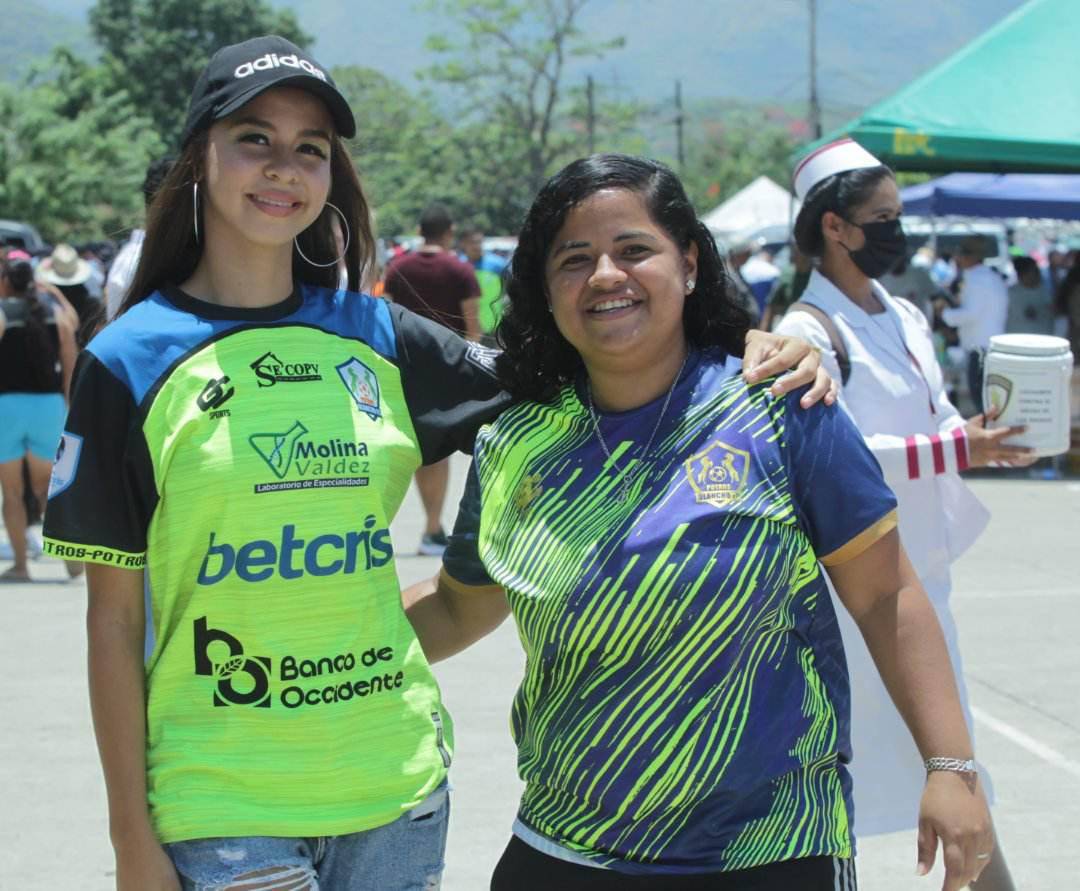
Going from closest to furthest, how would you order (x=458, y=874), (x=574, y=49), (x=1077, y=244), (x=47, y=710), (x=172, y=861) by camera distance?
1. (x=172, y=861)
2. (x=458, y=874)
3. (x=47, y=710)
4. (x=1077, y=244)
5. (x=574, y=49)

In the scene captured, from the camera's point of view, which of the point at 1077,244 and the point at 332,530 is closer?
the point at 332,530

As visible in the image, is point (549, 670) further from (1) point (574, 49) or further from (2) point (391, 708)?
(1) point (574, 49)

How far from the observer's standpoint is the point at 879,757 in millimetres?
3740

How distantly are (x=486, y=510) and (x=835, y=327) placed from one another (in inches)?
62.3

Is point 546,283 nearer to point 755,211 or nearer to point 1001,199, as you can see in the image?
point 1001,199

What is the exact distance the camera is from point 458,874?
457 cm

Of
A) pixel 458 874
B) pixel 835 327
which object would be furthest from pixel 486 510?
pixel 458 874

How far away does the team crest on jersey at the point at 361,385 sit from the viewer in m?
2.34

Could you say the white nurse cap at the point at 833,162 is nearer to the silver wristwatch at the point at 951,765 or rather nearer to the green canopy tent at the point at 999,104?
the silver wristwatch at the point at 951,765

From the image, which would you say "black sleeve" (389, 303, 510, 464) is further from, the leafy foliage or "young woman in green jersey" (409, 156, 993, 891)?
the leafy foliage

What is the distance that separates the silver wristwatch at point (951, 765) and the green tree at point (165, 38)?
6876 cm

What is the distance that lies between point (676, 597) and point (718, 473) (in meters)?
0.20

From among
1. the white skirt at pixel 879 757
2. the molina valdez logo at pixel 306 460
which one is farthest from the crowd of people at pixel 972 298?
the molina valdez logo at pixel 306 460

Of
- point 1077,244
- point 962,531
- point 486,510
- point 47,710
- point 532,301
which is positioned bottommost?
point 1077,244
